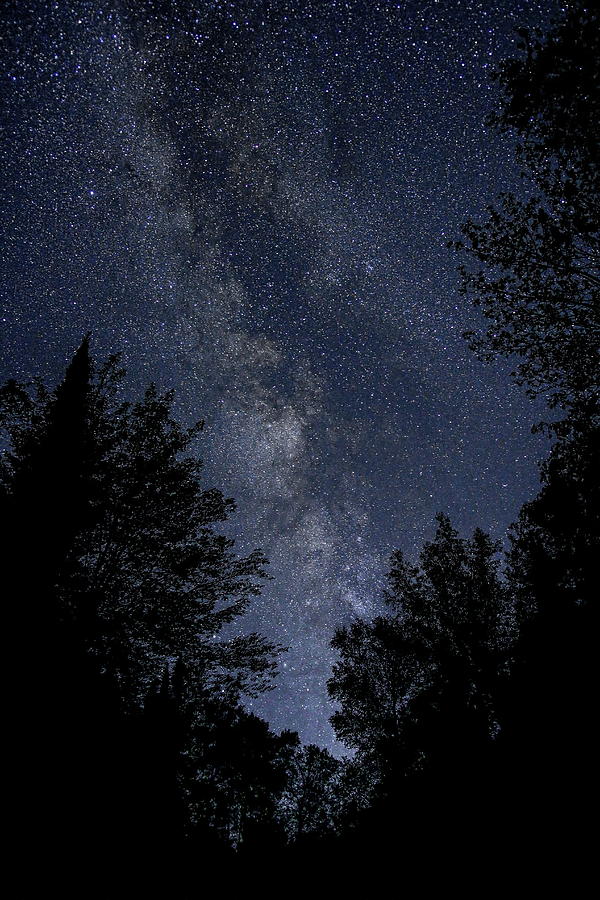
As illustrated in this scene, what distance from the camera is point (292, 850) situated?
25.0 meters

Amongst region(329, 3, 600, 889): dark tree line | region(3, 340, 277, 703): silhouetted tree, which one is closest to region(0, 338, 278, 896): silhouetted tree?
region(3, 340, 277, 703): silhouetted tree

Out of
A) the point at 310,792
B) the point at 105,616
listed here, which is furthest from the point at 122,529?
the point at 310,792

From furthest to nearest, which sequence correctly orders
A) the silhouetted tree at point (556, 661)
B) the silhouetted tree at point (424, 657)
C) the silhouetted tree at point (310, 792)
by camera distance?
the silhouetted tree at point (310, 792) → the silhouetted tree at point (424, 657) → the silhouetted tree at point (556, 661)

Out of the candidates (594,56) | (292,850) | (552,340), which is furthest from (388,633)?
(594,56)

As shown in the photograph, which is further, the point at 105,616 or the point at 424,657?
the point at 424,657

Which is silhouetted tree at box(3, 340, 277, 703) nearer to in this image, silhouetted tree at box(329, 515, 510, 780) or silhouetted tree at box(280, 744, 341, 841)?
silhouetted tree at box(329, 515, 510, 780)

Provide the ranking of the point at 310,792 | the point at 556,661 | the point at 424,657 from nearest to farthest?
the point at 556,661 → the point at 424,657 → the point at 310,792

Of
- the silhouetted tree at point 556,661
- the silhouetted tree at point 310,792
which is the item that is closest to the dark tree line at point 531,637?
the silhouetted tree at point 556,661

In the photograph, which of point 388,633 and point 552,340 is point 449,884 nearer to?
point 388,633

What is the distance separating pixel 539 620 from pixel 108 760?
13.6m

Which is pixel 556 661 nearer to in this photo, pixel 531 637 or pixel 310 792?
pixel 531 637

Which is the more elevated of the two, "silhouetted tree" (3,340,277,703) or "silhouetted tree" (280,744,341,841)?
"silhouetted tree" (3,340,277,703)

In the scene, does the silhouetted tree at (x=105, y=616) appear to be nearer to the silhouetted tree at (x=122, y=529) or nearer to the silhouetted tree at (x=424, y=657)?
the silhouetted tree at (x=122, y=529)

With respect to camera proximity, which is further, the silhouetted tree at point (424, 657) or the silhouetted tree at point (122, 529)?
the silhouetted tree at point (424, 657)
